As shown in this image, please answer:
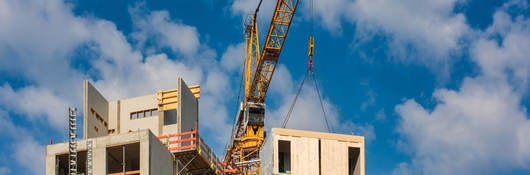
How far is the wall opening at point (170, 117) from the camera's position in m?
115

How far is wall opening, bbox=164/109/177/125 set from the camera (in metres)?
115

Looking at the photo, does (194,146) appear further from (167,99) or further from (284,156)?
(167,99)

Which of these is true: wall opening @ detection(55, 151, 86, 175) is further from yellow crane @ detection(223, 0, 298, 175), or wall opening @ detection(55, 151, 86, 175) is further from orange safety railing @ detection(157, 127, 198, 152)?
yellow crane @ detection(223, 0, 298, 175)

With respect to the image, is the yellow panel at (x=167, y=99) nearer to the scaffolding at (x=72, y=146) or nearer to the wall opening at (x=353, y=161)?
the scaffolding at (x=72, y=146)

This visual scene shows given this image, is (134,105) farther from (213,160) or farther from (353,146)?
(353,146)

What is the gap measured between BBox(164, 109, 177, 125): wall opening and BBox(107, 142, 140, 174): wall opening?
12.6m

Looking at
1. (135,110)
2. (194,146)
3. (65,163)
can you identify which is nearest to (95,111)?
(135,110)

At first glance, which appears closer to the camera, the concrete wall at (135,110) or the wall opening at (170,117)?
the wall opening at (170,117)

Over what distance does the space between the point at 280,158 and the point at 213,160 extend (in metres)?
11.1

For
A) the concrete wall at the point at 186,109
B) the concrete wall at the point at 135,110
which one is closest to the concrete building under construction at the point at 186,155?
the concrete wall at the point at 186,109

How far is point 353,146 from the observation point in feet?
319

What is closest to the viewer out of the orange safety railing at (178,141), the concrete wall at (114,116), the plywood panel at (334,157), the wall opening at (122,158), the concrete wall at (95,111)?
the wall opening at (122,158)

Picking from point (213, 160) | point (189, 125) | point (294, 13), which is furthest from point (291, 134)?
point (294, 13)

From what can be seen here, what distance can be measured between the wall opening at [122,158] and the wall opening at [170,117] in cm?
1256
